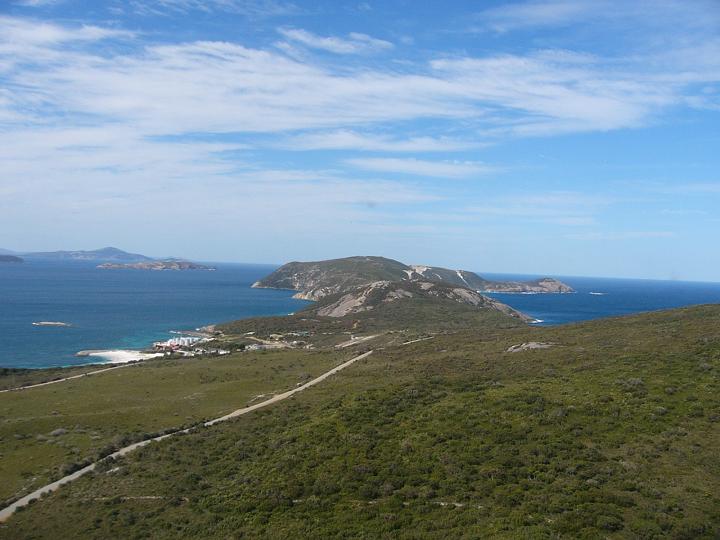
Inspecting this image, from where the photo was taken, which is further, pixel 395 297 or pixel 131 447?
pixel 395 297

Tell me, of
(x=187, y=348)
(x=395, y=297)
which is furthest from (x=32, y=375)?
(x=395, y=297)

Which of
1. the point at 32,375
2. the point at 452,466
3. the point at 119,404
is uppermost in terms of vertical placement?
the point at 452,466

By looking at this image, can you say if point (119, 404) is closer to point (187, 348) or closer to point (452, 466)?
point (452, 466)

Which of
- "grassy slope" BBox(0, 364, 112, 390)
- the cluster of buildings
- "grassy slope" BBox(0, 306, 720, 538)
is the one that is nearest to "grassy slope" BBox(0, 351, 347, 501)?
"grassy slope" BBox(0, 306, 720, 538)

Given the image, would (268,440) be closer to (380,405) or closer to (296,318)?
(380,405)

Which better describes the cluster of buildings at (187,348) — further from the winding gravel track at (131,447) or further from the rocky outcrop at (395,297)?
the rocky outcrop at (395,297)

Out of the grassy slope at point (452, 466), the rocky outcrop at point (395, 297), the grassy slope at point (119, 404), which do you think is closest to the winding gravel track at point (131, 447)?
the grassy slope at point (119, 404)
